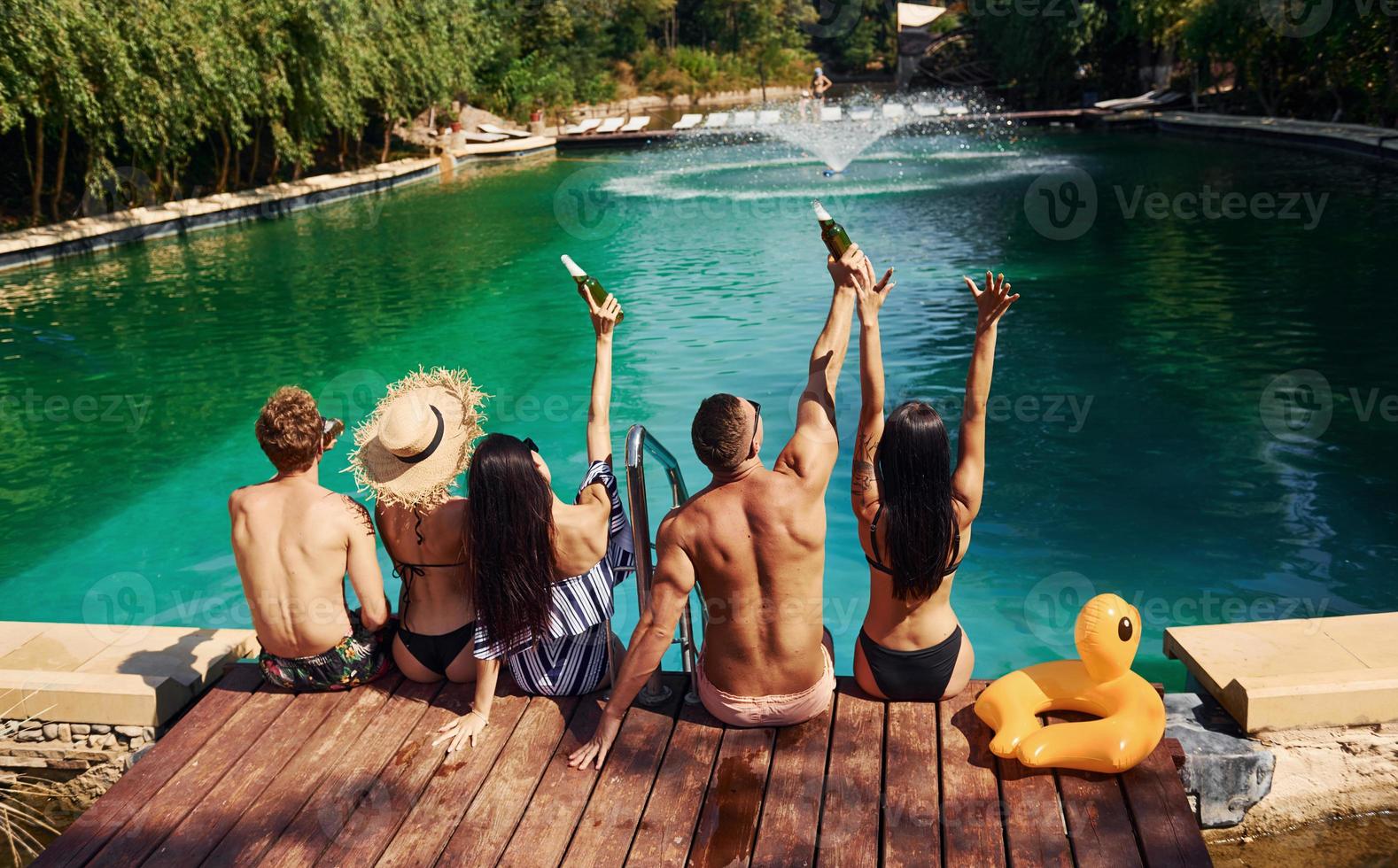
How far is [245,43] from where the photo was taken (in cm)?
2045

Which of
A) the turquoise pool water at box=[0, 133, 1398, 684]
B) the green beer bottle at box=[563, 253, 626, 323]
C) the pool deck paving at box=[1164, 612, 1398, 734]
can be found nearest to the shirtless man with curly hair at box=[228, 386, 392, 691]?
the green beer bottle at box=[563, 253, 626, 323]

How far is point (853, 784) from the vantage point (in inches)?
124

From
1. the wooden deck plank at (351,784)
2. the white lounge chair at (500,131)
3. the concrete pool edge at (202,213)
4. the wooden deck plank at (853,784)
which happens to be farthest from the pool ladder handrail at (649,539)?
the white lounge chair at (500,131)

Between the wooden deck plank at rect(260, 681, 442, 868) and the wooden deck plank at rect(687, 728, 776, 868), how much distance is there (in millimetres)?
980

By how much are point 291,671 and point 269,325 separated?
1002 centimetres

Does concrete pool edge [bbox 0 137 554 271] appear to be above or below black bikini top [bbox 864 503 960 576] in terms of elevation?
above

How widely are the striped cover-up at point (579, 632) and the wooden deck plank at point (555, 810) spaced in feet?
0.65

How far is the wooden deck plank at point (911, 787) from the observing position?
2.87 meters

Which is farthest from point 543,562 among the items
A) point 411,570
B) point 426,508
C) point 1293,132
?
point 1293,132

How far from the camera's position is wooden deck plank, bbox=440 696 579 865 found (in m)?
3.00

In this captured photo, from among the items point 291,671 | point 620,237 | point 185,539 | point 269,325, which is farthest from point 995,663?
point 620,237

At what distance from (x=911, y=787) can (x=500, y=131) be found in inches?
1420

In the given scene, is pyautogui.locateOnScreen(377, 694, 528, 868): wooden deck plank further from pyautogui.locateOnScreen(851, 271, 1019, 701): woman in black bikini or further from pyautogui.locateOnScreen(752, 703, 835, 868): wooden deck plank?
pyautogui.locateOnScreen(851, 271, 1019, 701): woman in black bikini

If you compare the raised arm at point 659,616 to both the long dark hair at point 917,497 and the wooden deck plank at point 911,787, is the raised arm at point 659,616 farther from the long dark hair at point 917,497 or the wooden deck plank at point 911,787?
the wooden deck plank at point 911,787
